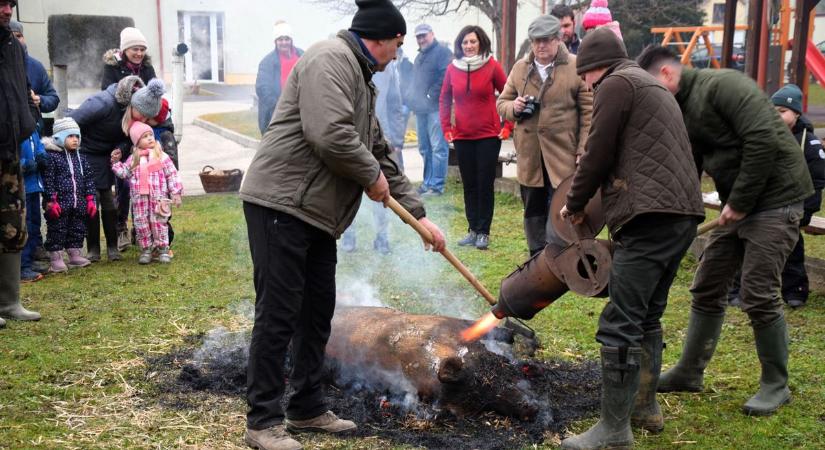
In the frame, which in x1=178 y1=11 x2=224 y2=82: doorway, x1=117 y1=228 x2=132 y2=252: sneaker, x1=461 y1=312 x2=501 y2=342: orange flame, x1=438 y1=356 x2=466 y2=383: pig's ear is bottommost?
x1=117 y1=228 x2=132 y2=252: sneaker

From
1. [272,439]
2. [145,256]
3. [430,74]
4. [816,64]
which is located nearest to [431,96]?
[430,74]

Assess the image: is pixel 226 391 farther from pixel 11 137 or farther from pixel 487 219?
pixel 487 219

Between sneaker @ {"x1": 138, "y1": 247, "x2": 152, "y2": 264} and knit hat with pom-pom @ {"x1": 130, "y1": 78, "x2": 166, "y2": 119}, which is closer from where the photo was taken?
knit hat with pom-pom @ {"x1": 130, "y1": 78, "x2": 166, "y2": 119}

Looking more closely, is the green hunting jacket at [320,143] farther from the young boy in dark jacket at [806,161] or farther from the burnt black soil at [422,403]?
the young boy in dark jacket at [806,161]

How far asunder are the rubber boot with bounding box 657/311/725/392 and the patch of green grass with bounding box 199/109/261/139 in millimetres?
14513

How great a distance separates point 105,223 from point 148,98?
133 cm

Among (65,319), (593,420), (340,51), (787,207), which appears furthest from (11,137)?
(787,207)

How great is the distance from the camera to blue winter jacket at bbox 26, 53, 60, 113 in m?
7.86

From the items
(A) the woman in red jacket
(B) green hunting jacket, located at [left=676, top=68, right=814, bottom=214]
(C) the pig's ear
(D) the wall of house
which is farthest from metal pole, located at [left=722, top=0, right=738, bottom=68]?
(C) the pig's ear

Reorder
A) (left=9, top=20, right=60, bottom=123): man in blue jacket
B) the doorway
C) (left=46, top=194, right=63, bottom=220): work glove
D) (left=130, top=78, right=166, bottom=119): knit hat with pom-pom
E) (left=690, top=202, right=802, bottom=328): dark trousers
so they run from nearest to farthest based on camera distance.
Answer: (left=690, top=202, right=802, bottom=328): dark trousers, (left=46, top=194, right=63, bottom=220): work glove, (left=130, top=78, right=166, bottom=119): knit hat with pom-pom, (left=9, top=20, right=60, bottom=123): man in blue jacket, the doorway

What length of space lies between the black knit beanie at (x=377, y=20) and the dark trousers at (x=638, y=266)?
147 centimetres

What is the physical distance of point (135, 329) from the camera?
582cm

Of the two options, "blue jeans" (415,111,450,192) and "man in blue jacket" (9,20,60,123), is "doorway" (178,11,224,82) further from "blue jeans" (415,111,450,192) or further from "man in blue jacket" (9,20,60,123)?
"man in blue jacket" (9,20,60,123)

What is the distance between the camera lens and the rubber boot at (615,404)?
3992 millimetres
